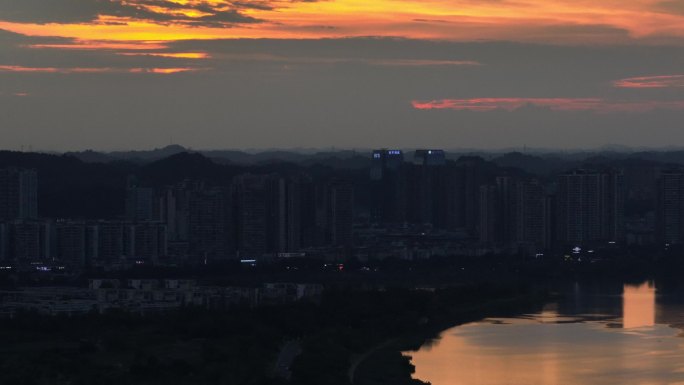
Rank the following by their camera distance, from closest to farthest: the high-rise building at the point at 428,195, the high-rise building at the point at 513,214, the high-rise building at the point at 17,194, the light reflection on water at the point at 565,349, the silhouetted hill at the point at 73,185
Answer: the light reflection on water at the point at 565,349 → the high-rise building at the point at 17,194 → the high-rise building at the point at 513,214 → the silhouetted hill at the point at 73,185 → the high-rise building at the point at 428,195

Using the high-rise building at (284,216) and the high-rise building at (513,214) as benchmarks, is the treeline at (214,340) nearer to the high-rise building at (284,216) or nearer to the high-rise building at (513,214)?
the high-rise building at (284,216)

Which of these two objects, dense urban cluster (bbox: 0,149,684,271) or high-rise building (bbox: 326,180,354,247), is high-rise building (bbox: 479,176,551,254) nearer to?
dense urban cluster (bbox: 0,149,684,271)

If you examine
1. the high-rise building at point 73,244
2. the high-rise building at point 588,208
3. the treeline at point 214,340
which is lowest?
the treeline at point 214,340

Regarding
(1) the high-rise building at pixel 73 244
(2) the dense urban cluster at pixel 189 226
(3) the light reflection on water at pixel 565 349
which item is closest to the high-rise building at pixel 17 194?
(2) the dense urban cluster at pixel 189 226

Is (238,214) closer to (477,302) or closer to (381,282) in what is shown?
(381,282)

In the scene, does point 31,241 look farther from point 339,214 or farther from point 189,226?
point 339,214
